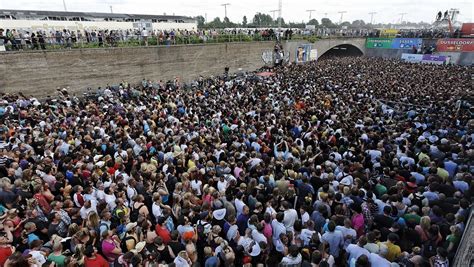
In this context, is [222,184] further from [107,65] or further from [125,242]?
[107,65]

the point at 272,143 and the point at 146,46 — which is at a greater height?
the point at 146,46

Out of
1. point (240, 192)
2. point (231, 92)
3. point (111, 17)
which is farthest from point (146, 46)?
point (111, 17)

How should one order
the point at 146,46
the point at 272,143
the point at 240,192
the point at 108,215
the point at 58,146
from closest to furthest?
the point at 108,215
the point at 240,192
the point at 58,146
the point at 272,143
the point at 146,46

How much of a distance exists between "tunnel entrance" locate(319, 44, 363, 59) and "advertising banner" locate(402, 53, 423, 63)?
8.09 meters

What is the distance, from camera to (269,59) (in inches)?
1149

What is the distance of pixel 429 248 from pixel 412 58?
33.0m

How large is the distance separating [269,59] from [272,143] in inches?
841

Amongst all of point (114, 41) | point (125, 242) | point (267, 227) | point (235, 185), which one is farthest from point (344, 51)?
point (125, 242)

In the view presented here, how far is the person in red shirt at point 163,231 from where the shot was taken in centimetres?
466

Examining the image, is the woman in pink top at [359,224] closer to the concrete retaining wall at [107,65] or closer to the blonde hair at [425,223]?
the blonde hair at [425,223]

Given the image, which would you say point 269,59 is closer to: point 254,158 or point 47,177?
point 254,158

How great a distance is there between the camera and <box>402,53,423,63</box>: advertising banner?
101ft

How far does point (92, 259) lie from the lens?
4.05 m

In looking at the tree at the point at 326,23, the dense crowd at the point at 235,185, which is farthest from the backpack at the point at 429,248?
the tree at the point at 326,23
